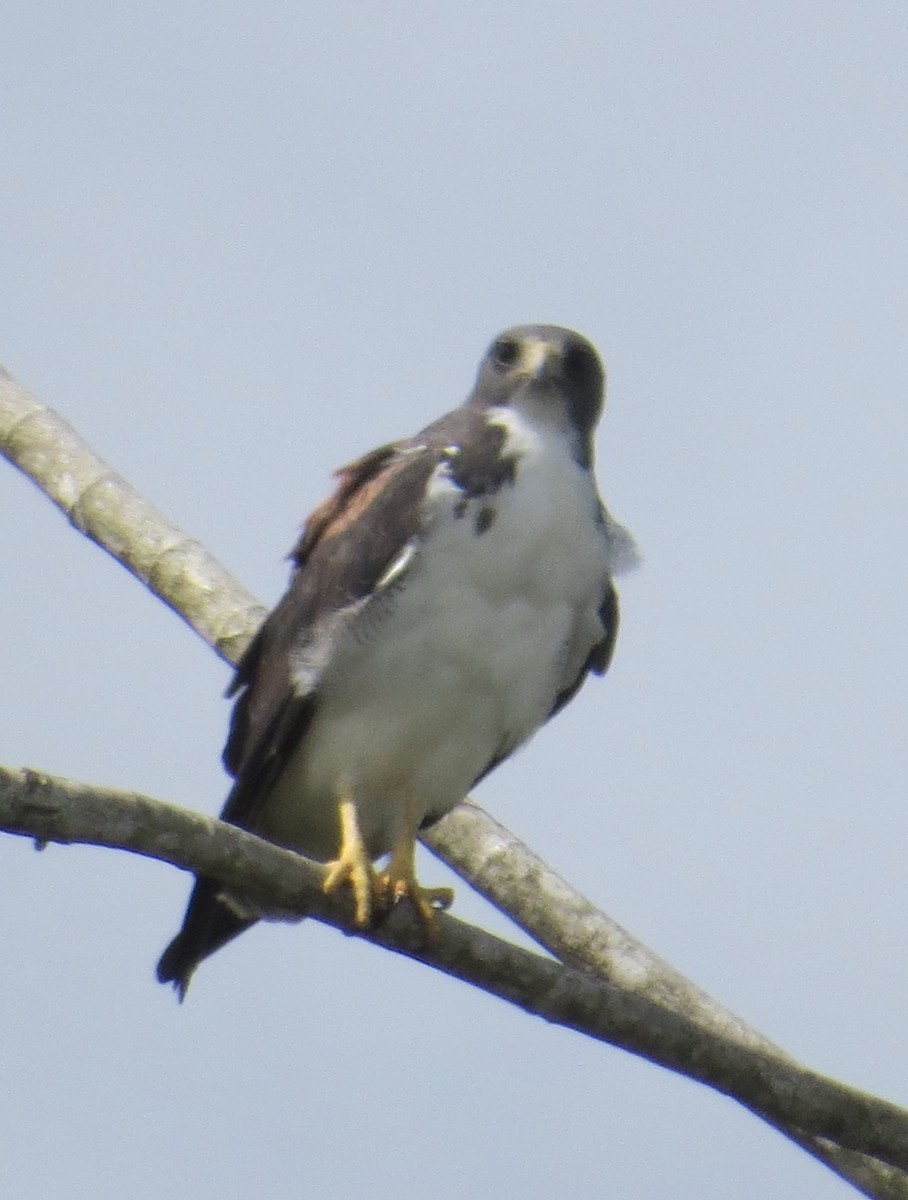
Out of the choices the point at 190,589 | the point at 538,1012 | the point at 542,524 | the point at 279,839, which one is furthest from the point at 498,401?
the point at 538,1012

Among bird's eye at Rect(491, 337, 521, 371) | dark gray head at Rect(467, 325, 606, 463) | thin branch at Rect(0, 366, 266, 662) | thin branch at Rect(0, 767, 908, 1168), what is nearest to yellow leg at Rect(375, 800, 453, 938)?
thin branch at Rect(0, 767, 908, 1168)

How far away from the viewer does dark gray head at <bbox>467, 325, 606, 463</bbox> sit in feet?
20.3

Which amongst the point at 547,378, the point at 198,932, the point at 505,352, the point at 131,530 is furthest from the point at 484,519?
the point at 198,932

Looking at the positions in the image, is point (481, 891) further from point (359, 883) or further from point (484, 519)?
point (484, 519)

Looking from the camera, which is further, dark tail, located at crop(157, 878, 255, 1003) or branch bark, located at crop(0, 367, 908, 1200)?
dark tail, located at crop(157, 878, 255, 1003)

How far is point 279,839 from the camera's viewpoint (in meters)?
6.39

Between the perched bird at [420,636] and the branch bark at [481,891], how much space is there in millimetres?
266

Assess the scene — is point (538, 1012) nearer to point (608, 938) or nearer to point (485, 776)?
point (608, 938)

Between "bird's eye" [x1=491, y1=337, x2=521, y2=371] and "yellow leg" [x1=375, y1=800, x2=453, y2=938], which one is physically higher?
"bird's eye" [x1=491, y1=337, x2=521, y2=371]

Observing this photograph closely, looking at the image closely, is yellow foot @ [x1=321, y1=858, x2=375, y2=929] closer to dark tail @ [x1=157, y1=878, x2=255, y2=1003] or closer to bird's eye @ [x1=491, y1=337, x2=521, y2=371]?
dark tail @ [x1=157, y1=878, x2=255, y2=1003]

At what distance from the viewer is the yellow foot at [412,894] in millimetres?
5066

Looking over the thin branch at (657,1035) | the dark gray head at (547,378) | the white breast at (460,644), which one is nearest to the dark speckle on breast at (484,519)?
the white breast at (460,644)

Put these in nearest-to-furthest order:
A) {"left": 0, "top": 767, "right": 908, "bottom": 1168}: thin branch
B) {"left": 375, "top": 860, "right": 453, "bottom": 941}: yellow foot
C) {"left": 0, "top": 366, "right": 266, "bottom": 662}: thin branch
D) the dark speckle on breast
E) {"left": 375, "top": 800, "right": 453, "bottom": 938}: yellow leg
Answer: {"left": 0, "top": 767, "right": 908, "bottom": 1168}: thin branch < {"left": 375, "top": 860, "right": 453, "bottom": 941}: yellow foot < {"left": 375, "top": 800, "right": 453, "bottom": 938}: yellow leg < the dark speckle on breast < {"left": 0, "top": 366, "right": 266, "bottom": 662}: thin branch

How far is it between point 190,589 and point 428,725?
101cm
